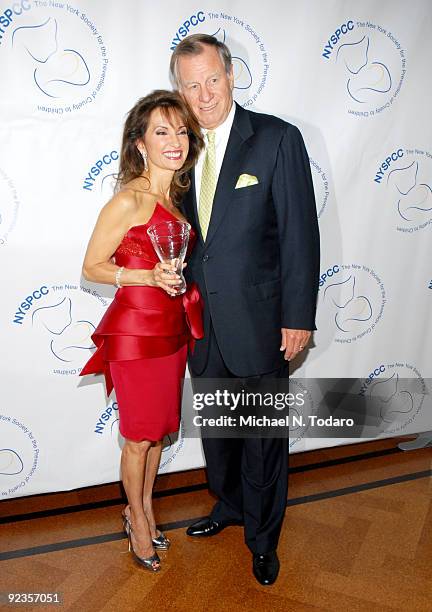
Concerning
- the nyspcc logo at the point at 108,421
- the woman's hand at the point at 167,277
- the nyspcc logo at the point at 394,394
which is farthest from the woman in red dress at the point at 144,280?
the nyspcc logo at the point at 394,394

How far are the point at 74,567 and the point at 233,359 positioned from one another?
112cm

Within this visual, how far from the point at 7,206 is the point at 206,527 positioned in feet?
5.48

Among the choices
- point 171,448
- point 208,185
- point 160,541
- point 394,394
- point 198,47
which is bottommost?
point 160,541

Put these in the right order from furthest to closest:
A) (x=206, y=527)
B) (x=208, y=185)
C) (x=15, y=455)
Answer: (x=15, y=455) < (x=206, y=527) < (x=208, y=185)

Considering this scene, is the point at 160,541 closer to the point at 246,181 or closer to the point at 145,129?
the point at 246,181

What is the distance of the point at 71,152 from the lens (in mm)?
→ 2732

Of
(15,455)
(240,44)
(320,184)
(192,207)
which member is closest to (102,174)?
(192,207)

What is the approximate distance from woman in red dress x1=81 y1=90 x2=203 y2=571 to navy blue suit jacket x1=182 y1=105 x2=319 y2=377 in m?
0.13

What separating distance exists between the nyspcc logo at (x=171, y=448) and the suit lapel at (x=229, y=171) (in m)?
1.37

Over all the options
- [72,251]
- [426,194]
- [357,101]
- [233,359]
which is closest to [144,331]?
[233,359]

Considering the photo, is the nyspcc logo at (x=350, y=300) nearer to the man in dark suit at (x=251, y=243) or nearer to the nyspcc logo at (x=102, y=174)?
the man in dark suit at (x=251, y=243)

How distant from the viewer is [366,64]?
308 cm

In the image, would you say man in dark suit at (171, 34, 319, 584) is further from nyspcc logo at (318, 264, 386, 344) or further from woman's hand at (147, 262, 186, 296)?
nyspcc logo at (318, 264, 386, 344)

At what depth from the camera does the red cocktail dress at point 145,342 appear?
231 centimetres
